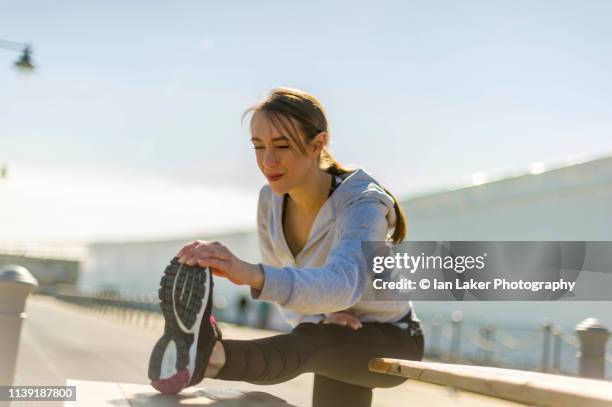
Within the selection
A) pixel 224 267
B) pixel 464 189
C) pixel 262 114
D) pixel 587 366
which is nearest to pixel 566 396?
pixel 224 267

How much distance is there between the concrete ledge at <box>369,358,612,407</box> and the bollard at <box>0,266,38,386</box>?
2.22 meters

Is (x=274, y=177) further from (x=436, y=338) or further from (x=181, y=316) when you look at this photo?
(x=436, y=338)

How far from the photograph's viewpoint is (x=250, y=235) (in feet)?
169

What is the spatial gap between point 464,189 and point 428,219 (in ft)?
9.32

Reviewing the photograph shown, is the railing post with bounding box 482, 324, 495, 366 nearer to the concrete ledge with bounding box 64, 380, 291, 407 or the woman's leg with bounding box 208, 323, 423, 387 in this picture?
the woman's leg with bounding box 208, 323, 423, 387

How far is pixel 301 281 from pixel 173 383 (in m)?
0.52

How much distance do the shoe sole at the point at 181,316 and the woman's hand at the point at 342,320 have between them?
29.1 inches

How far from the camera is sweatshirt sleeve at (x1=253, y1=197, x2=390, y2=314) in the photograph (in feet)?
8.66

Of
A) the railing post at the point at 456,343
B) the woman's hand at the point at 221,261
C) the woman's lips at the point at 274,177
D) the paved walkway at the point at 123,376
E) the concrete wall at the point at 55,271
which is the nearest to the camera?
the woman's hand at the point at 221,261

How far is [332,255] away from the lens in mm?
2947

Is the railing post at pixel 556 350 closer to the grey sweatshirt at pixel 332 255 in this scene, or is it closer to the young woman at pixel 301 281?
the young woman at pixel 301 281

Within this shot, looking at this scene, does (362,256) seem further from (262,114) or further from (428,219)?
(428,219)

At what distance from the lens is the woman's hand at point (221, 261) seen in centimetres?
254

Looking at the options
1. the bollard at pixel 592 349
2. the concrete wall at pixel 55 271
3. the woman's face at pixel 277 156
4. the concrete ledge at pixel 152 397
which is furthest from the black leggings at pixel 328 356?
the concrete wall at pixel 55 271
